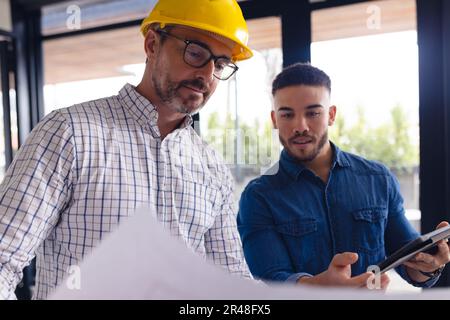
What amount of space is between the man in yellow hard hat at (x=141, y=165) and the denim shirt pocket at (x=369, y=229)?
210mm

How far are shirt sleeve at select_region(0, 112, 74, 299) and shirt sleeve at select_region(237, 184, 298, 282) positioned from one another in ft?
1.07

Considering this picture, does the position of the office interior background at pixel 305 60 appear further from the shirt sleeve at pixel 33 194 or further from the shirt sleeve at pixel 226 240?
the shirt sleeve at pixel 33 194

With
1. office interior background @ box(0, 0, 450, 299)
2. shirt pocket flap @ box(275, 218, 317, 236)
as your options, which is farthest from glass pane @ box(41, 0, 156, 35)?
shirt pocket flap @ box(275, 218, 317, 236)

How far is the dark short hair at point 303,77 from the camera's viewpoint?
Answer: 2.35 feet

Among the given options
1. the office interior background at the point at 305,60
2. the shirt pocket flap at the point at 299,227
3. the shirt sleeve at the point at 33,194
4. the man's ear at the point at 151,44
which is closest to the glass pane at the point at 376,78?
the office interior background at the point at 305,60

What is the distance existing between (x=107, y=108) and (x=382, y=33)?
49cm

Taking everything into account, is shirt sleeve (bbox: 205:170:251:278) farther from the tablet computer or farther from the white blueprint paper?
the white blueprint paper

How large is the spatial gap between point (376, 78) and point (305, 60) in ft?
0.43

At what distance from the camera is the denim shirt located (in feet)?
2.20

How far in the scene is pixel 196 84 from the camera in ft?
1.84

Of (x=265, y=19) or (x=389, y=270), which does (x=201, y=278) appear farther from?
(x=265, y=19)

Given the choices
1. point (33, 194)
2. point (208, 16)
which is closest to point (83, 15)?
point (208, 16)

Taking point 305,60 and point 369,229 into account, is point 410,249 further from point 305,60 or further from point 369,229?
point 305,60

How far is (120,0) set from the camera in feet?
2.45
